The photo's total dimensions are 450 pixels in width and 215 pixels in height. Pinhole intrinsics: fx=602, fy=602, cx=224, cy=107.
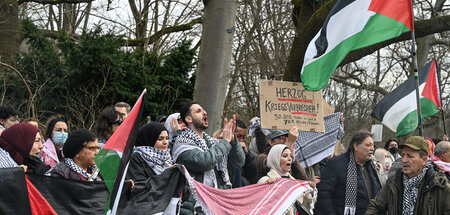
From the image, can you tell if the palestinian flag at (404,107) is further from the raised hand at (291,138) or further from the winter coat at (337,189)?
the raised hand at (291,138)

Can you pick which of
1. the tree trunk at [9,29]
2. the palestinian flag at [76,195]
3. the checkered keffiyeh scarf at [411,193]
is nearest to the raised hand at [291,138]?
the checkered keffiyeh scarf at [411,193]

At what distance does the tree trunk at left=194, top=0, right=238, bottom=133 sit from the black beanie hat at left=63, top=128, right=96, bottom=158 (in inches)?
188

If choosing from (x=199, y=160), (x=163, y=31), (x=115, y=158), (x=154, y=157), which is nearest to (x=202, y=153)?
(x=199, y=160)

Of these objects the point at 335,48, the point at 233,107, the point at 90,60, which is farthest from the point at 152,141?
the point at 233,107

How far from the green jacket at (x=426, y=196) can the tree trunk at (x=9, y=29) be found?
11.7 metres

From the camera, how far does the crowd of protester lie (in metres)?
5.45

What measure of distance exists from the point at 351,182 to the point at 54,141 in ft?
11.9

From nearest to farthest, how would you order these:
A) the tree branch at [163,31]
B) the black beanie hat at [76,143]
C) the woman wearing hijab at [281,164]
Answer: the black beanie hat at [76,143], the woman wearing hijab at [281,164], the tree branch at [163,31]

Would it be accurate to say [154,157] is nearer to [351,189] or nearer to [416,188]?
[416,188]

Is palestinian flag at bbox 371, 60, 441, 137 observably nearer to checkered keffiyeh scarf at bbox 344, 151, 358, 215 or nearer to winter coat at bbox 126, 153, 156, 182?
checkered keffiyeh scarf at bbox 344, 151, 358, 215

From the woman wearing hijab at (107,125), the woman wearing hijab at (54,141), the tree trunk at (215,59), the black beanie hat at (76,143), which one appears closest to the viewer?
the black beanie hat at (76,143)

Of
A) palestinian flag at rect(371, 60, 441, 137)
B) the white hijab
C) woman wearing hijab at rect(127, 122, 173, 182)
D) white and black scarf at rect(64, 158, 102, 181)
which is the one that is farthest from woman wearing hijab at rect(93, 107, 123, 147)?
palestinian flag at rect(371, 60, 441, 137)

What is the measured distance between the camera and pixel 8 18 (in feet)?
50.6

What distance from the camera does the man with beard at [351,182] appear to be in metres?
7.23
